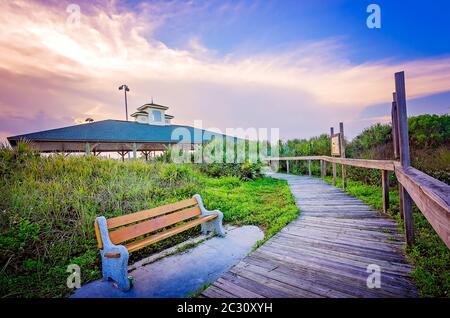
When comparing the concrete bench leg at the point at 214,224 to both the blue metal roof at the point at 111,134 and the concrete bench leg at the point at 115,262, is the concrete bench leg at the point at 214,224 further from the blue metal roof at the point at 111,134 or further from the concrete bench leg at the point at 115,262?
the blue metal roof at the point at 111,134

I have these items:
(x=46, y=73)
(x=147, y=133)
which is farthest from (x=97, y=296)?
(x=147, y=133)

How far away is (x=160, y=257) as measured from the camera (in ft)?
10.8

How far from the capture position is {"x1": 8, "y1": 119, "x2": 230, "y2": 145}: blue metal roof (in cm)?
→ 1565

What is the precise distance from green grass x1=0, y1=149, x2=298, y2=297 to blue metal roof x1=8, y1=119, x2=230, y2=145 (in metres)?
10.4

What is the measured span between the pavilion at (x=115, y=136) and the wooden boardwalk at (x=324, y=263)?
1146 cm

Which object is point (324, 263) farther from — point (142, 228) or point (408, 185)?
point (142, 228)

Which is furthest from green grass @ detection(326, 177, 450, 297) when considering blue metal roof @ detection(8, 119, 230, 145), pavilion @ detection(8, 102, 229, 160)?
blue metal roof @ detection(8, 119, 230, 145)

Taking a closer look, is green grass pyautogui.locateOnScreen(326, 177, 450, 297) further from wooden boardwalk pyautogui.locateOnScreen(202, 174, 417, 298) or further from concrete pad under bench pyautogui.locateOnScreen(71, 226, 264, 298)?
concrete pad under bench pyautogui.locateOnScreen(71, 226, 264, 298)

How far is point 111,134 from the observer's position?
18125mm

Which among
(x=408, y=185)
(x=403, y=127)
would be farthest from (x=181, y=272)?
(x=403, y=127)

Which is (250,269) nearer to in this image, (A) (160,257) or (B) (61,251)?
(A) (160,257)

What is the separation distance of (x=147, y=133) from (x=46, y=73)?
13069mm

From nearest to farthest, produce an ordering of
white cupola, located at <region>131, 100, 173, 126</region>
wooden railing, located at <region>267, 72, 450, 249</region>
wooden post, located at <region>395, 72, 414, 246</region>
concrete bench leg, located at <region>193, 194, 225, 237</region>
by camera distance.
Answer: wooden railing, located at <region>267, 72, 450, 249</region>, wooden post, located at <region>395, 72, 414, 246</region>, concrete bench leg, located at <region>193, 194, 225, 237</region>, white cupola, located at <region>131, 100, 173, 126</region>
